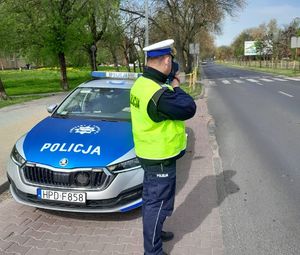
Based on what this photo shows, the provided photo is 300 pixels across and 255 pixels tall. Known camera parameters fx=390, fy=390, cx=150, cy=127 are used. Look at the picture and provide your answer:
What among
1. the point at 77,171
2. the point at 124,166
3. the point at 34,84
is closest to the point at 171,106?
the point at 124,166

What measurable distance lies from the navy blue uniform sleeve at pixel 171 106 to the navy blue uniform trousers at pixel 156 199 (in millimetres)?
454

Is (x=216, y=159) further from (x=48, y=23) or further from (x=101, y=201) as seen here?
(x=48, y=23)

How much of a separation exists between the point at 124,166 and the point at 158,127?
1.17m

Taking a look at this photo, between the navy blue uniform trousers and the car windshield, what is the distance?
2278mm

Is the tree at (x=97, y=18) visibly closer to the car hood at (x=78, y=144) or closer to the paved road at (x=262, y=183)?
the paved road at (x=262, y=183)

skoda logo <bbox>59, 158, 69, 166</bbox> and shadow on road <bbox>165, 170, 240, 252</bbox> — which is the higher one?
skoda logo <bbox>59, 158, 69, 166</bbox>

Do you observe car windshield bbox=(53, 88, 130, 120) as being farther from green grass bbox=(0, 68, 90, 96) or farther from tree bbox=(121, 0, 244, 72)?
tree bbox=(121, 0, 244, 72)

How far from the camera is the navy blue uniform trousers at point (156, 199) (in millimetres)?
3281

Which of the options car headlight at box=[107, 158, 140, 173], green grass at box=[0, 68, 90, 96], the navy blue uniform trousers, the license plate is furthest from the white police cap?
green grass at box=[0, 68, 90, 96]

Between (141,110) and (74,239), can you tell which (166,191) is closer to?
(141,110)

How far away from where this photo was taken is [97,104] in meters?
5.90

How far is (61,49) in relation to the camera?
24000 millimetres

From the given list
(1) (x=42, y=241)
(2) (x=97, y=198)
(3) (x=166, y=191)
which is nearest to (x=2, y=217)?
(1) (x=42, y=241)

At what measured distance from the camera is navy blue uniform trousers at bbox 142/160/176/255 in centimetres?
328
